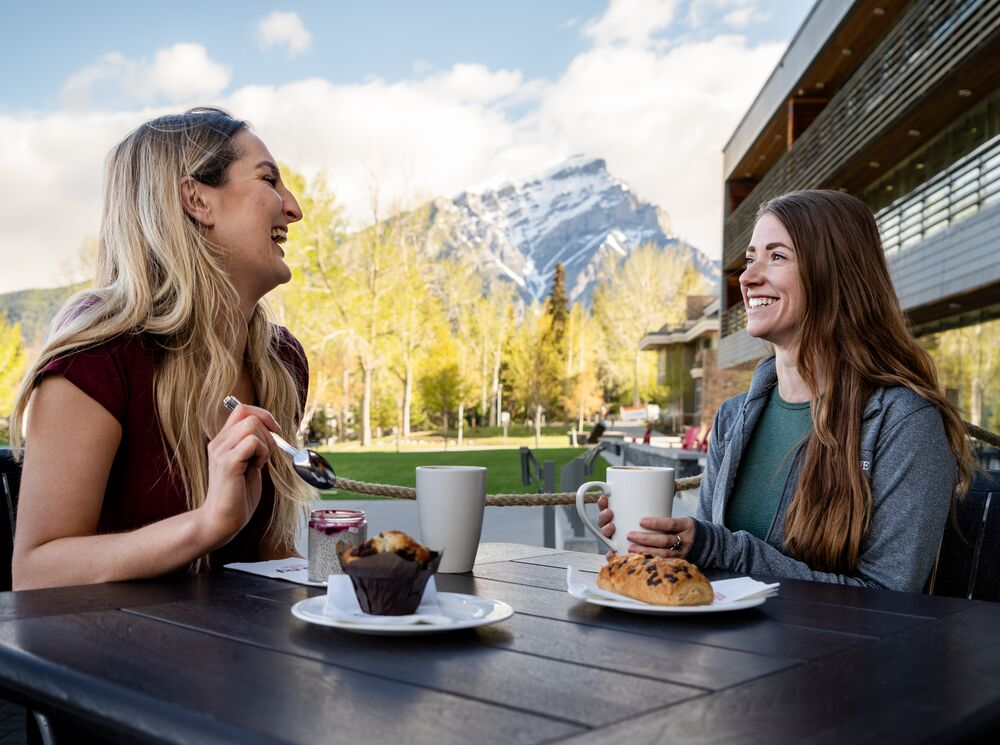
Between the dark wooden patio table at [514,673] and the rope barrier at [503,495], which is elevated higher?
the rope barrier at [503,495]

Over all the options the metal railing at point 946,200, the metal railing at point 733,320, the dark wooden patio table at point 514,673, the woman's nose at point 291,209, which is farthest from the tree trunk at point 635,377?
the dark wooden patio table at point 514,673

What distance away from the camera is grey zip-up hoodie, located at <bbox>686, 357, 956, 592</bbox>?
6.49 feet

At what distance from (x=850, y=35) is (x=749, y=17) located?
16701 centimetres

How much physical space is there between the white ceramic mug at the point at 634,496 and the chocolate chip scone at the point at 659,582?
28cm

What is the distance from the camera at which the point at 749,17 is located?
552 ft

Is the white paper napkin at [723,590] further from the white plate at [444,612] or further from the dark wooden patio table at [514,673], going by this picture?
the white plate at [444,612]

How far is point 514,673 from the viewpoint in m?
1.04

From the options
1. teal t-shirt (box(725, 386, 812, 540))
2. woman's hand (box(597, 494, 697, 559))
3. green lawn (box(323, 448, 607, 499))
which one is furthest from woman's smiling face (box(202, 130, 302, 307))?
green lawn (box(323, 448, 607, 499))

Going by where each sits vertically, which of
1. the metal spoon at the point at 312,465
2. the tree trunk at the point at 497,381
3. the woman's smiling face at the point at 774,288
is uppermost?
the tree trunk at the point at 497,381

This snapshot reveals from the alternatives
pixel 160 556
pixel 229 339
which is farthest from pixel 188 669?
pixel 229 339

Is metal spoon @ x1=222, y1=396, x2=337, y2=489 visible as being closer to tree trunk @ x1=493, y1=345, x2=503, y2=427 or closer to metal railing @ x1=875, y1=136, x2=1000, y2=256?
metal railing @ x1=875, y1=136, x2=1000, y2=256

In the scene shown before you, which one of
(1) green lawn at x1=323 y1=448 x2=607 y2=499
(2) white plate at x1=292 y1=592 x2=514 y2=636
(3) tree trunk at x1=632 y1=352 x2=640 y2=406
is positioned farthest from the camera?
(3) tree trunk at x1=632 y1=352 x2=640 y2=406

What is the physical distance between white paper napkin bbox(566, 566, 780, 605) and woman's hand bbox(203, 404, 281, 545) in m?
0.54

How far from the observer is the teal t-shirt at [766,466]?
238 centimetres
